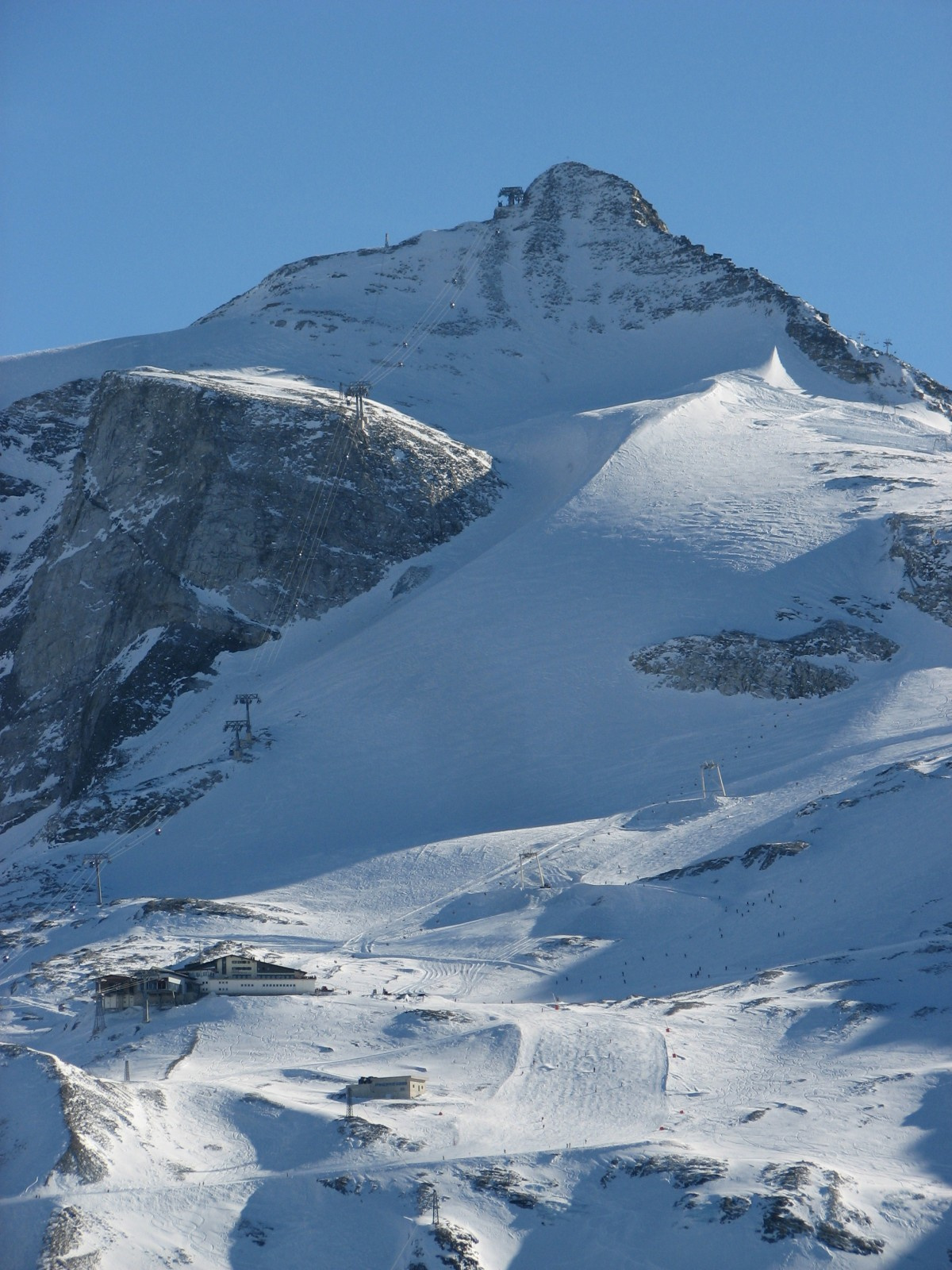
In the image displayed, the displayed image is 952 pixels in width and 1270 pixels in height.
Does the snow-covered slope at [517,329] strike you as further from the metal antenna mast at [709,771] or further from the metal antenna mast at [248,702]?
the metal antenna mast at [709,771]

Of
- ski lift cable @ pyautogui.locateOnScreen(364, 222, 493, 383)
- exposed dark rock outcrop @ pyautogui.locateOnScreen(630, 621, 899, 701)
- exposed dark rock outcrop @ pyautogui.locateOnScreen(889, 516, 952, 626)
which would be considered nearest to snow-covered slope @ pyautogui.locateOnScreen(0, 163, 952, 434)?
ski lift cable @ pyautogui.locateOnScreen(364, 222, 493, 383)

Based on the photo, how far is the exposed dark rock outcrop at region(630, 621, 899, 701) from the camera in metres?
77.0

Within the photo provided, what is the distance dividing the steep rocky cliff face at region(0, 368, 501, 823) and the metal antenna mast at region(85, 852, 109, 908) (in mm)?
8884

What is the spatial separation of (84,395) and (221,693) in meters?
38.2

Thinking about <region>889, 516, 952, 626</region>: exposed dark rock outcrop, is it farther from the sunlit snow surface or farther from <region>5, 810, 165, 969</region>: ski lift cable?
<region>5, 810, 165, 969</region>: ski lift cable

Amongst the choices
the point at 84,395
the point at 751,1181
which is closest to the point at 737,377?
the point at 84,395

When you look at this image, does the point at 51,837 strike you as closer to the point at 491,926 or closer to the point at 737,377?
the point at 491,926

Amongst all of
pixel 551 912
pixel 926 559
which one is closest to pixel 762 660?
pixel 926 559

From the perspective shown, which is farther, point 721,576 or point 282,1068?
point 721,576

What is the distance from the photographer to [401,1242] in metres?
34.5

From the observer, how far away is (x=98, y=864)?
6775 cm

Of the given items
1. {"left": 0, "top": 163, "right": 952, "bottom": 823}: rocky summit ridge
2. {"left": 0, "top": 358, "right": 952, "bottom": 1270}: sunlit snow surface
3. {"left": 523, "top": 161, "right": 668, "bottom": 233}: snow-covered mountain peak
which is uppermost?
{"left": 523, "top": 161, "right": 668, "bottom": 233}: snow-covered mountain peak

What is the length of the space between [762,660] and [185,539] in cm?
3257

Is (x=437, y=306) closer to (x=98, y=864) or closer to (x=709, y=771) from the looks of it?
(x=709, y=771)
